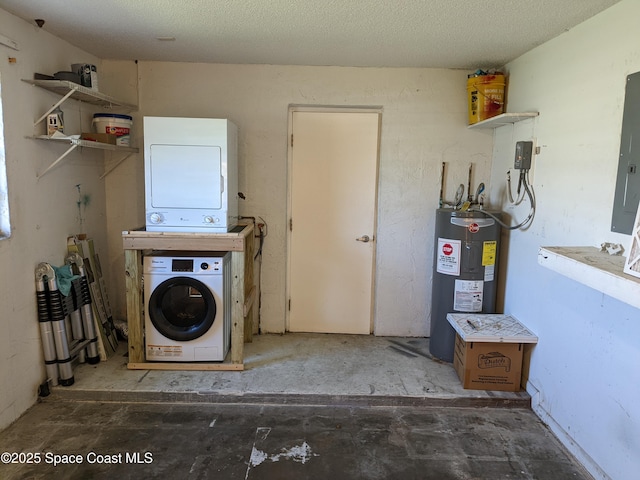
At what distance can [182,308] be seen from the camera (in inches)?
124

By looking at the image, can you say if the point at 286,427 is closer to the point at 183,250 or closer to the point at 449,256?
the point at 183,250

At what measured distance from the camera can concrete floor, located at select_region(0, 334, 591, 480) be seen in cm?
219

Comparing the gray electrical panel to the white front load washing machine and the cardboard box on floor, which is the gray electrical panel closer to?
the cardboard box on floor

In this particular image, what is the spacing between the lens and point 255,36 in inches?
110

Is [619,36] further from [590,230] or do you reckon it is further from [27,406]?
[27,406]

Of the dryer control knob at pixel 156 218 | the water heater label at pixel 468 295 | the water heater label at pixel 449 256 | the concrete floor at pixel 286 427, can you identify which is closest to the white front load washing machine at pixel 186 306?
the concrete floor at pixel 286 427

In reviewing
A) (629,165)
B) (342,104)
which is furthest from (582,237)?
(342,104)

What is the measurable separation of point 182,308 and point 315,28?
7.20ft

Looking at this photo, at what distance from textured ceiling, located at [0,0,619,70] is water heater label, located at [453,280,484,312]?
1.74 meters

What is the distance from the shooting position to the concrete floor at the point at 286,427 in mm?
2189

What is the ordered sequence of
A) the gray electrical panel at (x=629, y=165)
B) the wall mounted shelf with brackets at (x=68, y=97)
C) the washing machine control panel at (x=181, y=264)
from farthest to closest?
1. the washing machine control panel at (x=181, y=264)
2. the wall mounted shelf with brackets at (x=68, y=97)
3. the gray electrical panel at (x=629, y=165)

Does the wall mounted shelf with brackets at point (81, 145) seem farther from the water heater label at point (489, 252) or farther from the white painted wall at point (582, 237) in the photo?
the white painted wall at point (582, 237)

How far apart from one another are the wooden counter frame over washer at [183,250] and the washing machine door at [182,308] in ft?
0.42

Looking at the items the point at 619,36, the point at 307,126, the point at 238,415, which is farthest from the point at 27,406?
the point at 619,36
